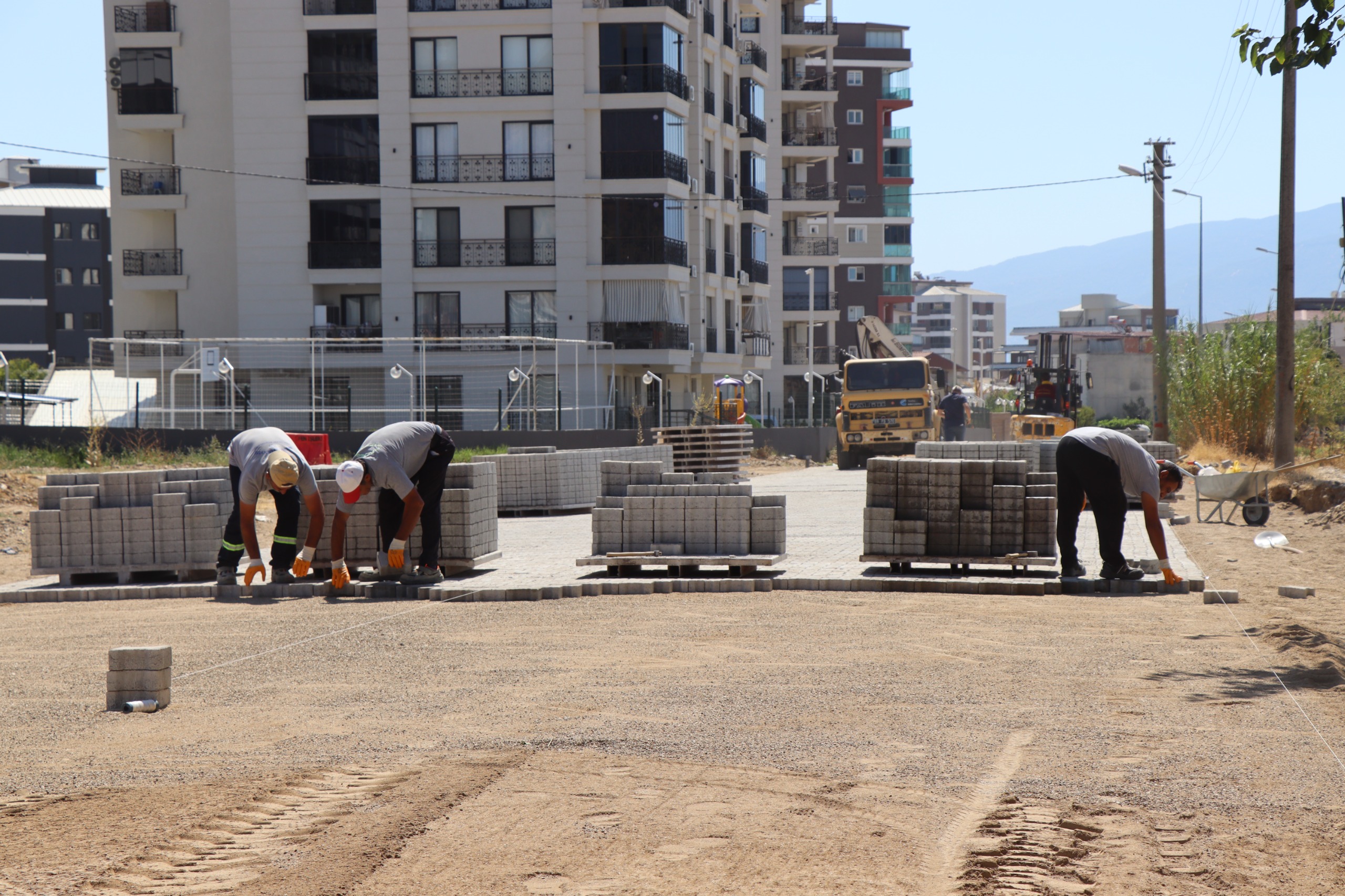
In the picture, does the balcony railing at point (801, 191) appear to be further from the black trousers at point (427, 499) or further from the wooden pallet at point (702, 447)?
the black trousers at point (427, 499)

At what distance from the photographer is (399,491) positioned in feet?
37.8

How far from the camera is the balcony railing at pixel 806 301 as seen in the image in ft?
230

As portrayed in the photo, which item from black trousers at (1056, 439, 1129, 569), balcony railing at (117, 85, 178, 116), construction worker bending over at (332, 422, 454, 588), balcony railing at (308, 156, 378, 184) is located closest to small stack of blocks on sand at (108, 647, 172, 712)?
construction worker bending over at (332, 422, 454, 588)

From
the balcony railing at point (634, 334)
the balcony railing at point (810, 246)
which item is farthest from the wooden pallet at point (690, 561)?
the balcony railing at point (810, 246)

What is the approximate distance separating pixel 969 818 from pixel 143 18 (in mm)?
50455

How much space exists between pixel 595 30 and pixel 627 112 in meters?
2.99

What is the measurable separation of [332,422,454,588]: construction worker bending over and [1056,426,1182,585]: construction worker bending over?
5.62 m

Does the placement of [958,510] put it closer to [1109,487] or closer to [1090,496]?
[1090,496]

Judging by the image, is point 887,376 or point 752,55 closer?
point 887,376

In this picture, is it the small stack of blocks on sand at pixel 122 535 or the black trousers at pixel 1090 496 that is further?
the small stack of blocks on sand at pixel 122 535

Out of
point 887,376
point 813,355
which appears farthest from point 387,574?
point 813,355

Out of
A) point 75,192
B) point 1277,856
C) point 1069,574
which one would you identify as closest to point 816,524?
point 1069,574

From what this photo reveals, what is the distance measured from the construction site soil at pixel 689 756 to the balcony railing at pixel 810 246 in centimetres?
5971

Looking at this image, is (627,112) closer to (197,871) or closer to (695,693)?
(695,693)
